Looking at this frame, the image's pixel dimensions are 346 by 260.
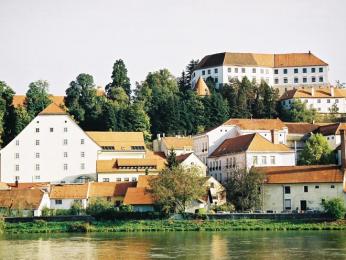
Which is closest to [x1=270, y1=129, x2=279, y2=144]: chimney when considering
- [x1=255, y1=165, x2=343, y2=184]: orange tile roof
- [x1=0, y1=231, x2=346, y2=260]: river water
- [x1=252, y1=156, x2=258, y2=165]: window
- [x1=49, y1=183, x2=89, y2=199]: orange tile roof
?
[x1=252, y1=156, x2=258, y2=165]: window

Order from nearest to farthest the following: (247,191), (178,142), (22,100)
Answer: (247,191) → (178,142) → (22,100)

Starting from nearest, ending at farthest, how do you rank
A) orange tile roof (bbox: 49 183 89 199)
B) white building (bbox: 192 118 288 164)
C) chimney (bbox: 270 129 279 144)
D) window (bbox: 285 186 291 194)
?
window (bbox: 285 186 291 194)
orange tile roof (bbox: 49 183 89 199)
chimney (bbox: 270 129 279 144)
white building (bbox: 192 118 288 164)

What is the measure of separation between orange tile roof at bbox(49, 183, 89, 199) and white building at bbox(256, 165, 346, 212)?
15761mm

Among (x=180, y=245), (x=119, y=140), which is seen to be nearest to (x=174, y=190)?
(x=180, y=245)

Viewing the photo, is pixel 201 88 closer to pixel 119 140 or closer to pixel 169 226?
pixel 119 140

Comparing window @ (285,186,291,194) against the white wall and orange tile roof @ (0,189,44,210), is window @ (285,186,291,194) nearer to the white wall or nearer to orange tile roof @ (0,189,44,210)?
orange tile roof @ (0,189,44,210)

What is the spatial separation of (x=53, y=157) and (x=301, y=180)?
90.7ft

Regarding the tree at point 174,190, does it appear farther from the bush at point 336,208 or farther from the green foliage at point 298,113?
the green foliage at point 298,113

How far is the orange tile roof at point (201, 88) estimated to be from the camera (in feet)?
383

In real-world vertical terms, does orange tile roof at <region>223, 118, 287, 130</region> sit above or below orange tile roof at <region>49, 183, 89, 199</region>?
above

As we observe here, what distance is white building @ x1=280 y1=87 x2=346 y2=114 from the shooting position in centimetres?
11669

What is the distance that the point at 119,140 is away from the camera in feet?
295

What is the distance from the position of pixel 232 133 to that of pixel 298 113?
20.5 m

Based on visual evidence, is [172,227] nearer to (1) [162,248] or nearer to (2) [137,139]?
(1) [162,248]
